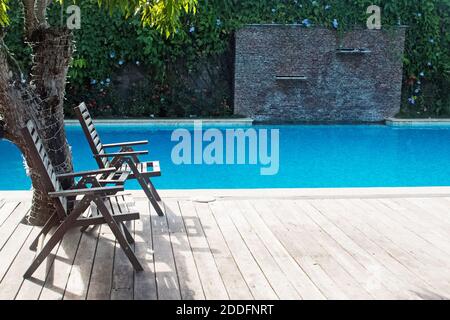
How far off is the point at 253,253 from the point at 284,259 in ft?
0.70

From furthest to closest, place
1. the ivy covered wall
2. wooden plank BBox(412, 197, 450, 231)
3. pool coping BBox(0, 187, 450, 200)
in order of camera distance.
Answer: the ivy covered wall < pool coping BBox(0, 187, 450, 200) < wooden plank BBox(412, 197, 450, 231)

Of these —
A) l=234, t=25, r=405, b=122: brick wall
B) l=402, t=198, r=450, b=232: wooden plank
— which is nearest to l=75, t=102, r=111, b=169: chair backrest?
l=402, t=198, r=450, b=232: wooden plank

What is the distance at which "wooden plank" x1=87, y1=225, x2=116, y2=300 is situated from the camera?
2.96 meters

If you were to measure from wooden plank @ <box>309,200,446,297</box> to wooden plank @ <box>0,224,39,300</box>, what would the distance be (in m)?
1.91

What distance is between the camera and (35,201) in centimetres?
412

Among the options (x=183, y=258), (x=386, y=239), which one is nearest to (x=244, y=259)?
(x=183, y=258)

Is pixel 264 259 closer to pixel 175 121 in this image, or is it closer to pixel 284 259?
pixel 284 259

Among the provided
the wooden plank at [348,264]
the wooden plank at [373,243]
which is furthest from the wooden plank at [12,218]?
the wooden plank at [373,243]

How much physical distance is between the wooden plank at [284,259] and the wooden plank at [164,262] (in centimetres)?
63

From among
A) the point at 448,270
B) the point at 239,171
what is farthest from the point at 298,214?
the point at 239,171

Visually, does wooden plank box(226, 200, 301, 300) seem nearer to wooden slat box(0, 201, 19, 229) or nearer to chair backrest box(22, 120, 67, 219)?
chair backrest box(22, 120, 67, 219)

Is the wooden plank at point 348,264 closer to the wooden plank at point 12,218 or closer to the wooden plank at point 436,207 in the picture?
the wooden plank at point 436,207

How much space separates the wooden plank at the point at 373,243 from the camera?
3170 mm
